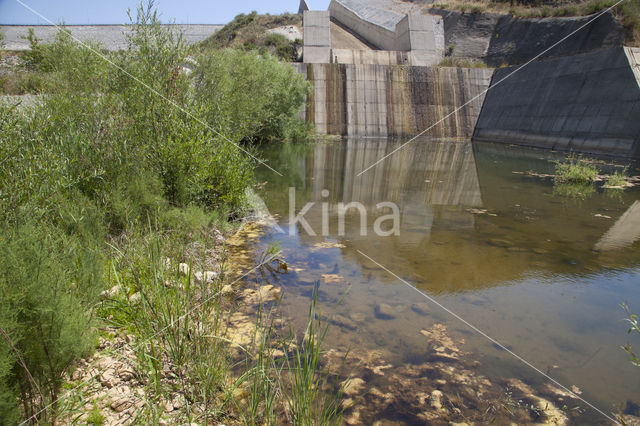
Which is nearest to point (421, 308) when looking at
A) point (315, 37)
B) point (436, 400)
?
point (436, 400)

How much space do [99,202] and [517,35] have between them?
3250 centimetres

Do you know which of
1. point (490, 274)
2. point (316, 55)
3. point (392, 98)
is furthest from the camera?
point (316, 55)

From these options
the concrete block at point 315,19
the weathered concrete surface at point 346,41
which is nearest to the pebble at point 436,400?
the concrete block at point 315,19

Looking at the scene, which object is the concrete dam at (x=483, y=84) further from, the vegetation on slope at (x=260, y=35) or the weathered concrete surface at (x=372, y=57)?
the vegetation on slope at (x=260, y=35)

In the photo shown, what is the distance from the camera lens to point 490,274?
13.9ft

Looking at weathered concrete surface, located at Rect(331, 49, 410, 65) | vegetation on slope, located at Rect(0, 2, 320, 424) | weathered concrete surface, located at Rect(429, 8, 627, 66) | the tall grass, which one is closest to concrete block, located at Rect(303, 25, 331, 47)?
weathered concrete surface, located at Rect(331, 49, 410, 65)

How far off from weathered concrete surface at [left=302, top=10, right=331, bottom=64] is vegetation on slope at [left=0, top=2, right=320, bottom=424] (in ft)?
60.7

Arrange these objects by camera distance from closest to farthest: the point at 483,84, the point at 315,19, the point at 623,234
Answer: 1. the point at 623,234
2. the point at 483,84
3. the point at 315,19

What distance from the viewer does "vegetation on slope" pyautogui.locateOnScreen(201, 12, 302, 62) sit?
30.2 m

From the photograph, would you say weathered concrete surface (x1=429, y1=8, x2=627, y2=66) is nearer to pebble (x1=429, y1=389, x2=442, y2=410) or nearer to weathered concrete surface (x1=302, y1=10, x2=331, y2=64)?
weathered concrete surface (x1=302, y1=10, x2=331, y2=64)

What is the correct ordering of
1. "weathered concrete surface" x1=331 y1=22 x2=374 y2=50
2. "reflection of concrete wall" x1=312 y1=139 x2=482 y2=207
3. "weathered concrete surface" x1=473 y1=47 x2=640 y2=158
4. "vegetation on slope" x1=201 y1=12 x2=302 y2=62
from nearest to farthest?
"reflection of concrete wall" x1=312 y1=139 x2=482 y2=207 → "weathered concrete surface" x1=473 y1=47 x2=640 y2=158 → "vegetation on slope" x1=201 y1=12 x2=302 y2=62 → "weathered concrete surface" x1=331 y1=22 x2=374 y2=50

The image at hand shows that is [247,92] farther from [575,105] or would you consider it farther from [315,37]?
[315,37]

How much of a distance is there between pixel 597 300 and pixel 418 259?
1.69 meters

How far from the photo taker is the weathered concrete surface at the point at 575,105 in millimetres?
13633
